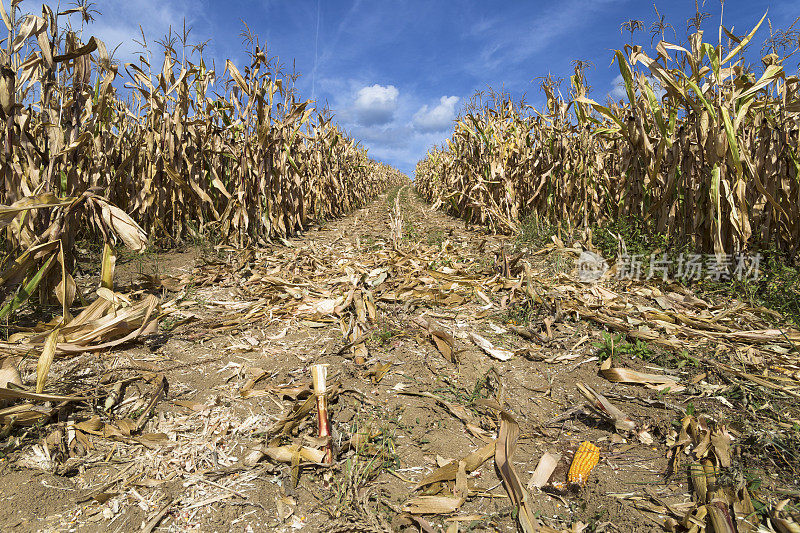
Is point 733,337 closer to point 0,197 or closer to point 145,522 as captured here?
point 145,522

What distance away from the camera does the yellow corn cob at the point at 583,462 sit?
1.78m

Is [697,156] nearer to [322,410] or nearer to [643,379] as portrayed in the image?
[643,379]

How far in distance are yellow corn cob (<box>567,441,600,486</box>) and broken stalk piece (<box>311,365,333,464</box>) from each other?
1.08m

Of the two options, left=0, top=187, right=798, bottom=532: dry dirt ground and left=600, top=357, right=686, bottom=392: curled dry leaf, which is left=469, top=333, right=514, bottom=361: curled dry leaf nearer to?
left=0, top=187, right=798, bottom=532: dry dirt ground

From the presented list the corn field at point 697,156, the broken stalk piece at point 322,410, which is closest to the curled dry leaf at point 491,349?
the broken stalk piece at point 322,410

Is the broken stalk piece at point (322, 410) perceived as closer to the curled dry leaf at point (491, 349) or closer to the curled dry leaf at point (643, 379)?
the curled dry leaf at point (491, 349)

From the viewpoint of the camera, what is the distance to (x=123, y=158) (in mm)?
5621

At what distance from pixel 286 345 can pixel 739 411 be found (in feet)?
8.86

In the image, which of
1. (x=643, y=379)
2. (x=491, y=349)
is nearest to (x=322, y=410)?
(x=491, y=349)

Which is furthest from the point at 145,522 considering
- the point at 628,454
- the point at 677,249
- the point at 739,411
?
the point at 677,249

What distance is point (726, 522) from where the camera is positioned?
4.91ft

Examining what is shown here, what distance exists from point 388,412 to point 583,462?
95 centimetres

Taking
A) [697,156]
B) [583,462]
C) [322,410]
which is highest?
[697,156]

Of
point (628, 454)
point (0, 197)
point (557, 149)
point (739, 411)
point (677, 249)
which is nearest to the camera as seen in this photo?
point (628, 454)
